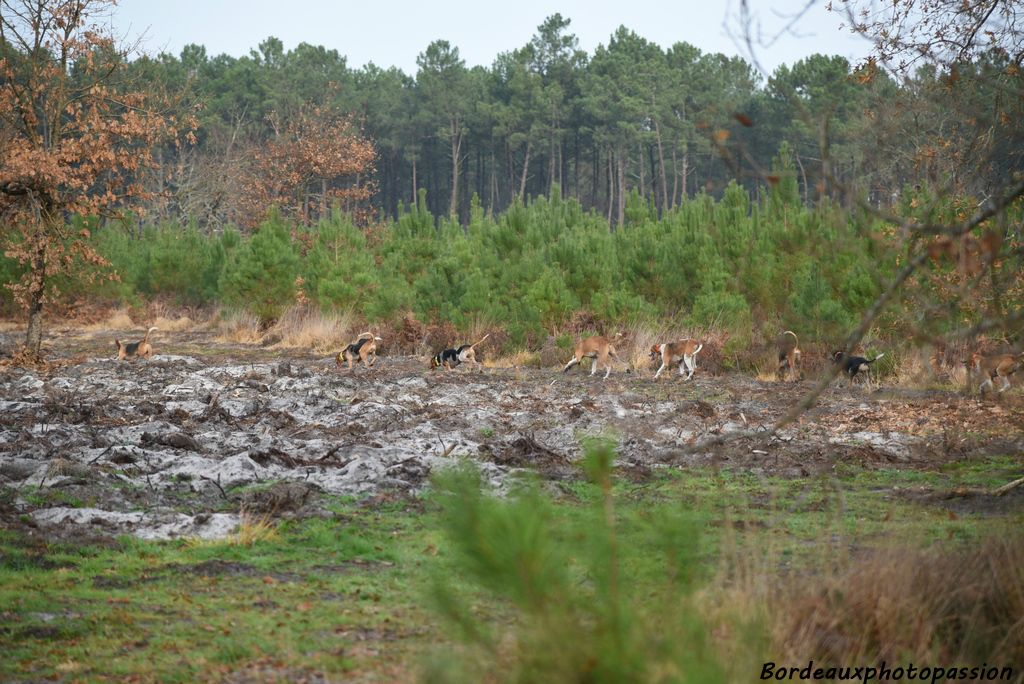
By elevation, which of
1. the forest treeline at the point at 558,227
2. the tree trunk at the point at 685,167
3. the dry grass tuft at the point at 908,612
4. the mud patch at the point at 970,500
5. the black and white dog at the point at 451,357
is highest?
the tree trunk at the point at 685,167

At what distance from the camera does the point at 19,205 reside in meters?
20.0

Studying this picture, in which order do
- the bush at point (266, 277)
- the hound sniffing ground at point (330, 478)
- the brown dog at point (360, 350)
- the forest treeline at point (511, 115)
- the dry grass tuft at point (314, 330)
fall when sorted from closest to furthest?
1. the hound sniffing ground at point (330, 478)
2. the brown dog at point (360, 350)
3. the dry grass tuft at point (314, 330)
4. the bush at point (266, 277)
5. the forest treeline at point (511, 115)

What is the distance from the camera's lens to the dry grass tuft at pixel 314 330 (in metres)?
25.5

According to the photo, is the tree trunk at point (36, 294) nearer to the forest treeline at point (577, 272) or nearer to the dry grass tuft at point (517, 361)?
the forest treeline at point (577, 272)

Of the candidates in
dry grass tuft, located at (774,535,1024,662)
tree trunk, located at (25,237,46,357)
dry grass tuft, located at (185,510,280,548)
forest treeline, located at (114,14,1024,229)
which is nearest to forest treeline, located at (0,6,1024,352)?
tree trunk, located at (25,237,46,357)

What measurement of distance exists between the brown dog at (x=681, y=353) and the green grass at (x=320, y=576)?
8963 mm

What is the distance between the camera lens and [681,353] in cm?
1886

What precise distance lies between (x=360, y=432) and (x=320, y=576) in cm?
577

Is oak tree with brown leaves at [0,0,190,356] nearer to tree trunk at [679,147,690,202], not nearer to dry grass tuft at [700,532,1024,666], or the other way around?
dry grass tuft at [700,532,1024,666]

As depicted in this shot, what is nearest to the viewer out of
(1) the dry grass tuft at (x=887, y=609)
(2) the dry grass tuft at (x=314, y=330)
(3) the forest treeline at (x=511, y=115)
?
(1) the dry grass tuft at (x=887, y=609)

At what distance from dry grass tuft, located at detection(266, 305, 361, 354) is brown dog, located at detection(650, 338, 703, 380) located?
9.08 m

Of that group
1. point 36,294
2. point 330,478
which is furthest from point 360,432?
point 36,294

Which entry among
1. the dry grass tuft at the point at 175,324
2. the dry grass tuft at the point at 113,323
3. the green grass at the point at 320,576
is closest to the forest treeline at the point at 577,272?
the dry grass tuft at the point at 175,324

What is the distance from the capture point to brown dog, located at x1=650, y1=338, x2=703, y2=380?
739 inches
